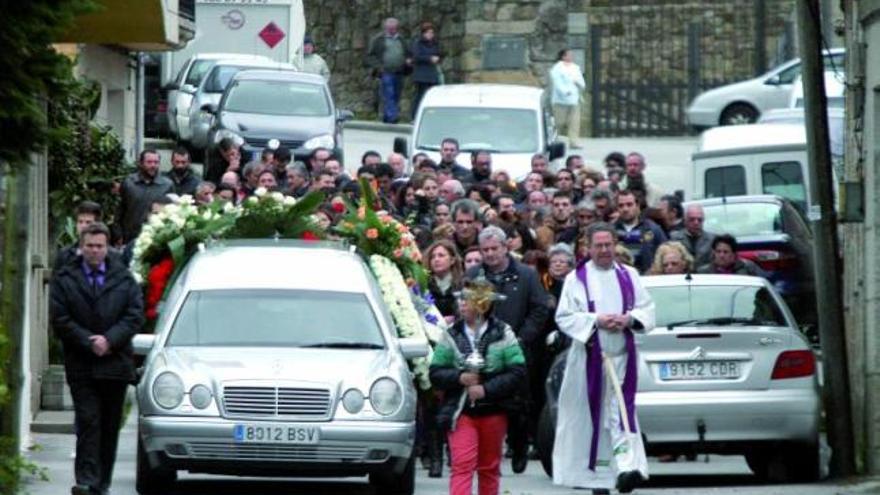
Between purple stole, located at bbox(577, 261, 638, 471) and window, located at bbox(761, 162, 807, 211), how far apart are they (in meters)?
15.2

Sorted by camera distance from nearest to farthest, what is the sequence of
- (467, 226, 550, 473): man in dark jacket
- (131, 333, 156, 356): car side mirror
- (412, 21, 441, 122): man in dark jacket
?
1. (131, 333, 156, 356): car side mirror
2. (467, 226, 550, 473): man in dark jacket
3. (412, 21, 441, 122): man in dark jacket

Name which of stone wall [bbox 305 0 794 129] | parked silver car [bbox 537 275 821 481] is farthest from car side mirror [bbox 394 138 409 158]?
stone wall [bbox 305 0 794 129]

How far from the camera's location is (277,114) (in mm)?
38188

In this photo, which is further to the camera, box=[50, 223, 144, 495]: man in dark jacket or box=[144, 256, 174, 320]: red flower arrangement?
box=[144, 256, 174, 320]: red flower arrangement

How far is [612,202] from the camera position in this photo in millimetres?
24828

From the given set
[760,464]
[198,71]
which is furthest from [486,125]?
[760,464]

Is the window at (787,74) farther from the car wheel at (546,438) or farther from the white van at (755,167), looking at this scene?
the car wheel at (546,438)

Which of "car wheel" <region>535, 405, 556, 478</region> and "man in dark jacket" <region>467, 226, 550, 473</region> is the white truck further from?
"car wheel" <region>535, 405, 556, 478</region>

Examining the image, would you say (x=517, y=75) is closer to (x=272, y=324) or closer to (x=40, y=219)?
(x=40, y=219)

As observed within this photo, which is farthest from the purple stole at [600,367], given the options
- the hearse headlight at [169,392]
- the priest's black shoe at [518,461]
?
the hearse headlight at [169,392]

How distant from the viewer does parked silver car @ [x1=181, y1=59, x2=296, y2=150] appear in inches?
1604

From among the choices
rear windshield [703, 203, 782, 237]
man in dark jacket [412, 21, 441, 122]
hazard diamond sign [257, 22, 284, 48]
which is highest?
hazard diamond sign [257, 22, 284, 48]

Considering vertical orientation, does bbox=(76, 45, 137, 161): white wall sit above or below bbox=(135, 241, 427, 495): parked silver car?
above

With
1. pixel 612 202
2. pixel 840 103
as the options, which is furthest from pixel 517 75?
pixel 612 202
